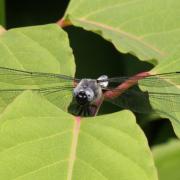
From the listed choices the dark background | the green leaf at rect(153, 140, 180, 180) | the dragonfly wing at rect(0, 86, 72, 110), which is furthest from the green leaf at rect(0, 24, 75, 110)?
the dark background

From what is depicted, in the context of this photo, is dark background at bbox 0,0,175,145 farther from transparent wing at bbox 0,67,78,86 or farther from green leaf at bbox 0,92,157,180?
green leaf at bbox 0,92,157,180

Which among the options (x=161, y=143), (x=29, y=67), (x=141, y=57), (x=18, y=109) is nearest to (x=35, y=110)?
(x=18, y=109)

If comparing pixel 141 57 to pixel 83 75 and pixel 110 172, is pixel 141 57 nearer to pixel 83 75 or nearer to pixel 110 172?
pixel 110 172

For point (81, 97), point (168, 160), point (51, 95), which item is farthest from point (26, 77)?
point (168, 160)

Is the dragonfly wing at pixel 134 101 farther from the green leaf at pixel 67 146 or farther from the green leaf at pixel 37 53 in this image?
the green leaf at pixel 67 146

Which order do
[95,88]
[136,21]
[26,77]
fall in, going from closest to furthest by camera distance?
1. [26,77]
2. [95,88]
3. [136,21]

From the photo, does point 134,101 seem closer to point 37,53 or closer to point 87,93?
point 87,93
